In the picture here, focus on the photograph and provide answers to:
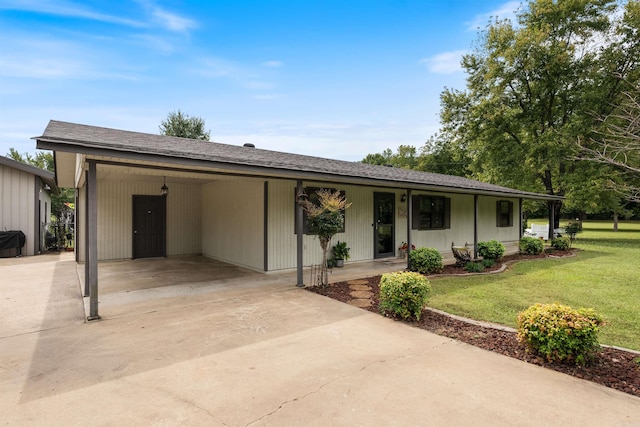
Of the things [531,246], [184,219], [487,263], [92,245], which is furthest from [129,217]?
[531,246]

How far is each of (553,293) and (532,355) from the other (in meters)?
3.33

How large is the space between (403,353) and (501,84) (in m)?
20.1

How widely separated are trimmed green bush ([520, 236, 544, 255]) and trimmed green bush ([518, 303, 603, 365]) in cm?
914

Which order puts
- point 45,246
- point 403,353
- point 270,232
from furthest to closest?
1. point 45,246
2. point 270,232
3. point 403,353

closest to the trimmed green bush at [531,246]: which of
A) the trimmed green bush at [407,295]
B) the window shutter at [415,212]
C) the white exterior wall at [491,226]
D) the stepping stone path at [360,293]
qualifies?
the white exterior wall at [491,226]

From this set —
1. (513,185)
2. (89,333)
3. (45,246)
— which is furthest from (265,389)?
(513,185)

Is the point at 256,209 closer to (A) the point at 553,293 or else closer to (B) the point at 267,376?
(B) the point at 267,376

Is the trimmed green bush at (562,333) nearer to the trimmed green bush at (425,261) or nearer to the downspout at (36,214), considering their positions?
the trimmed green bush at (425,261)

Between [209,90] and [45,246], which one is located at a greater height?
[209,90]

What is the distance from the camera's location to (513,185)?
766 inches

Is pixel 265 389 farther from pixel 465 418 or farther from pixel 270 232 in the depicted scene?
pixel 270 232

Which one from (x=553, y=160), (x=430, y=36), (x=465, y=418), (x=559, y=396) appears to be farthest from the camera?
(x=553, y=160)

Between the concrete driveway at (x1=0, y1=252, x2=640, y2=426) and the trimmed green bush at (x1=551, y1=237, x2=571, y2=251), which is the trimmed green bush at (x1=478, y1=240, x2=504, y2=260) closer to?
the trimmed green bush at (x1=551, y1=237, x2=571, y2=251)

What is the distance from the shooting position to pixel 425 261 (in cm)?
766
